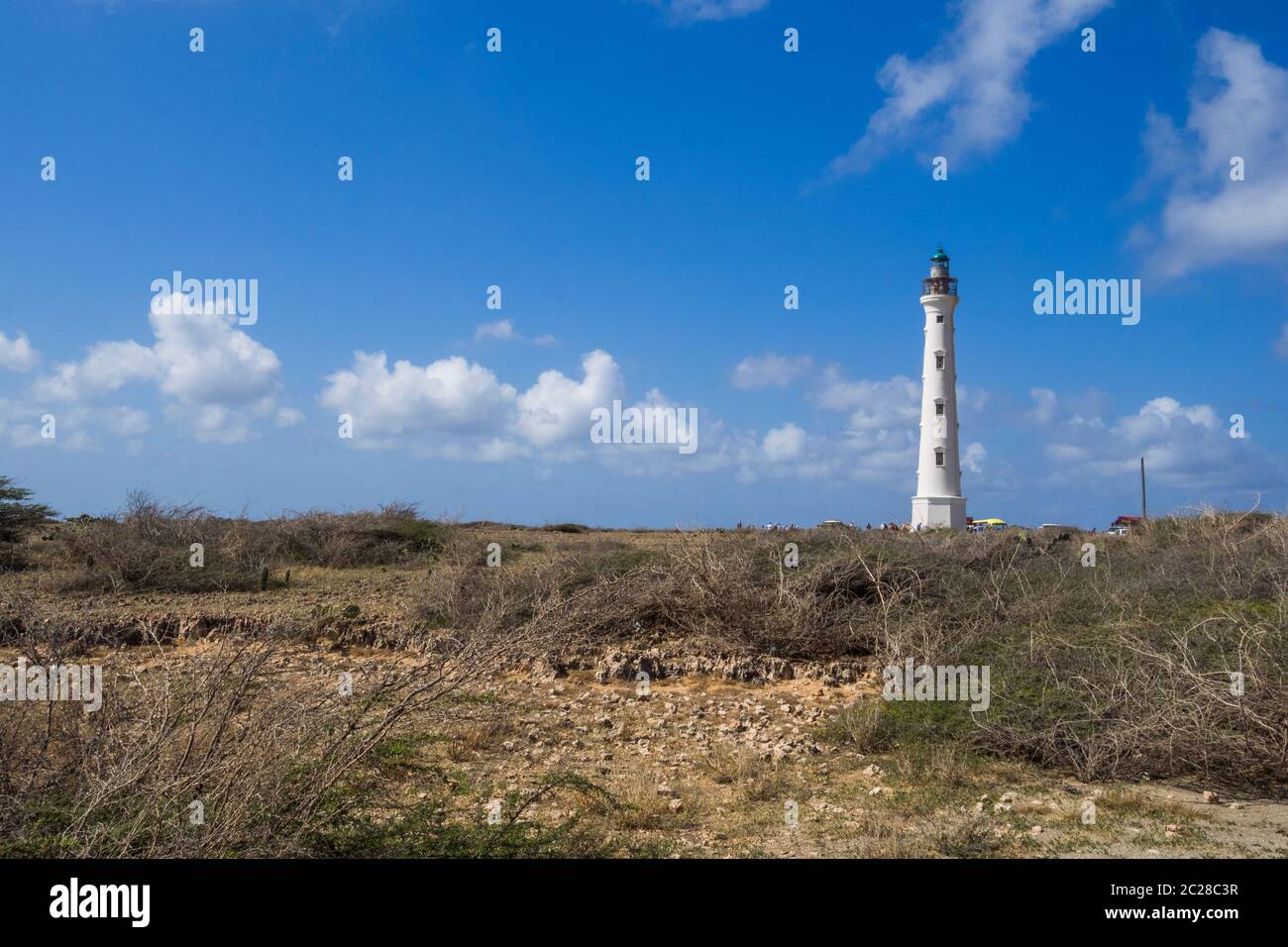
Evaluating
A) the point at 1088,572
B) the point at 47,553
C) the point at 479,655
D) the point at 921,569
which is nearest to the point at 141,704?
the point at 479,655

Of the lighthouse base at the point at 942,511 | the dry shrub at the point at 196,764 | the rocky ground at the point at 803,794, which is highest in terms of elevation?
the lighthouse base at the point at 942,511

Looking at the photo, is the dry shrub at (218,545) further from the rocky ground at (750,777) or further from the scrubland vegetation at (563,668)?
the rocky ground at (750,777)

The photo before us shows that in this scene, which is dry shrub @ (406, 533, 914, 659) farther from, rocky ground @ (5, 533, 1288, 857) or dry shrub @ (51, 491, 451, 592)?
dry shrub @ (51, 491, 451, 592)

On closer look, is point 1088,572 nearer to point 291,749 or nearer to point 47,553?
point 291,749

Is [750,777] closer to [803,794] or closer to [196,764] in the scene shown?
[803,794]

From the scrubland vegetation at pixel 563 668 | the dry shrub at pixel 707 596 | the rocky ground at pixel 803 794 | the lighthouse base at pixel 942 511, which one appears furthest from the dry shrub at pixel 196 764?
the lighthouse base at pixel 942 511

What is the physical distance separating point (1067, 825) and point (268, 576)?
45.0ft

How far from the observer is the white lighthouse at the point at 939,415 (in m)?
29.5

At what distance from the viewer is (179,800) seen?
4484 millimetres

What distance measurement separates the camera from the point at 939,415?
98.5ft

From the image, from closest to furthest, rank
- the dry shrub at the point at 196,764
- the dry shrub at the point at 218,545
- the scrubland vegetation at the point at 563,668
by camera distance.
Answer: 1. the dry shrub at the point at 196,764
2. the scrubland vegetation at the point at 563,668
3. the dry shrub at the point at 218,545

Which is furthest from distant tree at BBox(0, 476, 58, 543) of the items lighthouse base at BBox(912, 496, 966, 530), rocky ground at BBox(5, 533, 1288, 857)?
lighthouse base at BBox(912, 496, 966, 530)

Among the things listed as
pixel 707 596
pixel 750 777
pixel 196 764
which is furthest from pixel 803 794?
pixel 707 596

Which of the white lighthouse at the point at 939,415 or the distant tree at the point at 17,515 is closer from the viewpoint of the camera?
the distant tree at the point at 17,515
